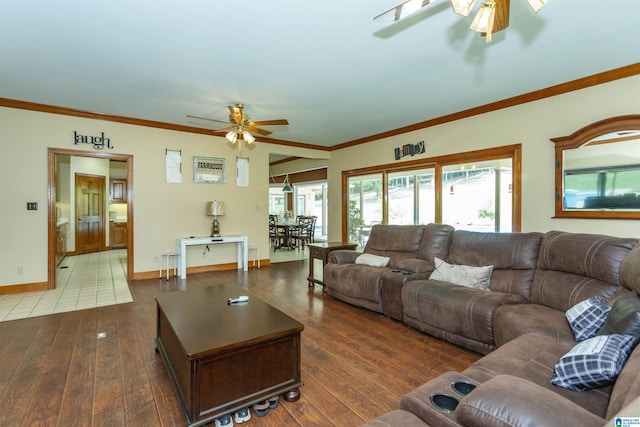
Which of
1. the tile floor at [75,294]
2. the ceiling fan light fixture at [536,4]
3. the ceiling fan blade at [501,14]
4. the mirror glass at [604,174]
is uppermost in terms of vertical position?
the ceiling fan blade at [501,14]

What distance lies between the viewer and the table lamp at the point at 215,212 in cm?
588

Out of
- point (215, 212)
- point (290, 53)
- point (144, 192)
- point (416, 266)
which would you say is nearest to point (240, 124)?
point (290, 53)

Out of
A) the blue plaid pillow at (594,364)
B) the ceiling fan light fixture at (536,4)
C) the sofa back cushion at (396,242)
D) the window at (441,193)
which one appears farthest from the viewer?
the window at (441,193)

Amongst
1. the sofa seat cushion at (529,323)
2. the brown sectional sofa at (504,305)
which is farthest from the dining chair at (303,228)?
the sofa seat cushion at (529,323)

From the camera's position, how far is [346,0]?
2299 mm

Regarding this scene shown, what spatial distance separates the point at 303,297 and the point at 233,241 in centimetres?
233

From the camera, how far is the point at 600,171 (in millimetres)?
3600

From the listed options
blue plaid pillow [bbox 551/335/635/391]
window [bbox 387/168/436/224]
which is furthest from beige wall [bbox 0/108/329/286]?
blue plaid pillow [bbox 551/335/635/391]

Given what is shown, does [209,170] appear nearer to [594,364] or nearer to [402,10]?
[402,10]

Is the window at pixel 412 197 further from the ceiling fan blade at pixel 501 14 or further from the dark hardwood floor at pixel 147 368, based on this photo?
the ceiling fan blade at pixel 501 14

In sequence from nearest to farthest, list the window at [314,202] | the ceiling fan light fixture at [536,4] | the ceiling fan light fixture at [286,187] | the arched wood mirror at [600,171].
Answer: the ceiling fan light fixture at [536,4] → the arched wood mirror at [600,171] → the ceiling fan light fixture at [286,187] → the window at [314,202]

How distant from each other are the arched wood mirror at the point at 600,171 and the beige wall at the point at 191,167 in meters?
0.11

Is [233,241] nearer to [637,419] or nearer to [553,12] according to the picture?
[553,12]

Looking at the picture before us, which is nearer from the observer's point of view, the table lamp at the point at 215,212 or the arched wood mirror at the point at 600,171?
the arched wood mirror at the point at 600,171
